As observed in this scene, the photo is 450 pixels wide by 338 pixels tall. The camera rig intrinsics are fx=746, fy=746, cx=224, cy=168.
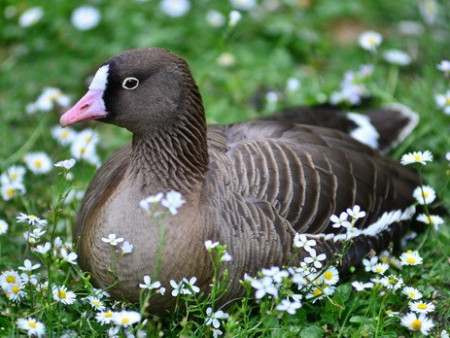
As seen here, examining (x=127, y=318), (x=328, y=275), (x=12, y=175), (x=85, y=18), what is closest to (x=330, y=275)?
(x=328, y=275)

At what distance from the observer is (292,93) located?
6391 mm

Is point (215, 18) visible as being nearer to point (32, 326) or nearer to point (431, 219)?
point (431, 219)

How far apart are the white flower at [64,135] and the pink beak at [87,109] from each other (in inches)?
68.4

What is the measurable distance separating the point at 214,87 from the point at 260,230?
294 cm

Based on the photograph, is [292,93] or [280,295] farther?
[292,93]

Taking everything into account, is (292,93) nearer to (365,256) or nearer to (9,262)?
(365,256)

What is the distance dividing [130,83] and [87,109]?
0.26 meters

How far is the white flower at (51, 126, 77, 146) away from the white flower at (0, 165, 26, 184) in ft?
1.55

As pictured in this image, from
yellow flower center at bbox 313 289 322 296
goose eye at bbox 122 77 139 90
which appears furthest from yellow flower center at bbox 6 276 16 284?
yellow flower center at bbox 313 289 322 296

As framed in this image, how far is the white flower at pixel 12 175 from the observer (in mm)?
4969

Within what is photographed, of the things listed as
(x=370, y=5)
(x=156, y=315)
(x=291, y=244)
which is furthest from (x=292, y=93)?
(x=156, y=315)

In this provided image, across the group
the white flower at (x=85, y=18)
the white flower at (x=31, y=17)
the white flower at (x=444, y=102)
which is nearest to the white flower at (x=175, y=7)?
the white flower at (x=85, y=18)

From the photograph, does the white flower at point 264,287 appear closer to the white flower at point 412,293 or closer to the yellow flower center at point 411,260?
the white flower at point 412,293

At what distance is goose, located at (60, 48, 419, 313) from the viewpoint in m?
3.82
